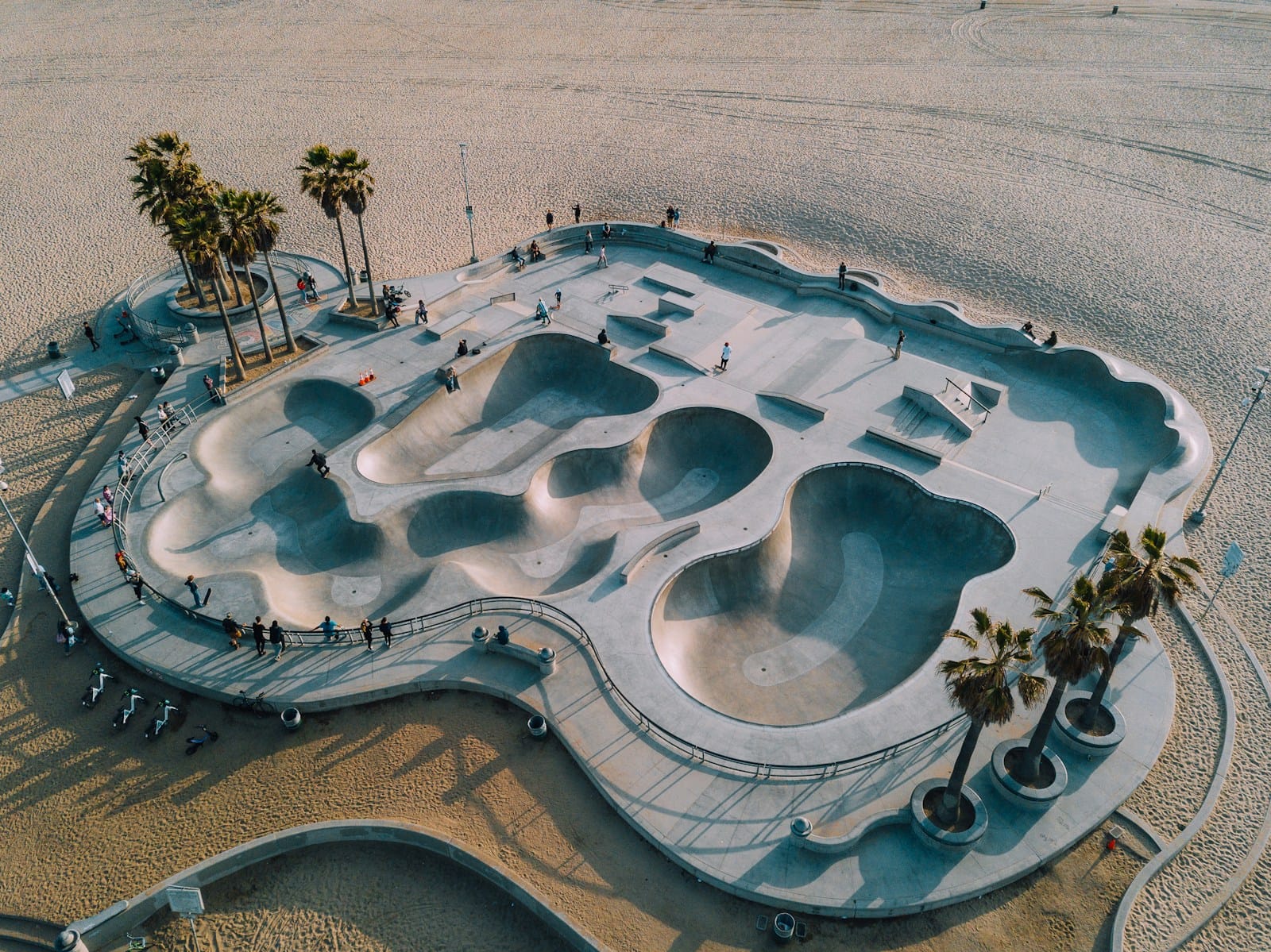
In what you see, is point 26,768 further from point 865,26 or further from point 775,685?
point 865,26

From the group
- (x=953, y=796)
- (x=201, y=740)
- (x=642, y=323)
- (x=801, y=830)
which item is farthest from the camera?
(x=642, y=323)

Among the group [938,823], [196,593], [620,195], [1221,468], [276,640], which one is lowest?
[938,823]

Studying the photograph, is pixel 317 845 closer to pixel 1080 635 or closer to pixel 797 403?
pixel 1080 635

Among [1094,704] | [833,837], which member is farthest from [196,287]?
[1094,704]

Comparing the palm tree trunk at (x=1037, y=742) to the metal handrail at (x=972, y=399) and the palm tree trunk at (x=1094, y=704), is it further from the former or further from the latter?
the metal handrail at (x=972, y=399)

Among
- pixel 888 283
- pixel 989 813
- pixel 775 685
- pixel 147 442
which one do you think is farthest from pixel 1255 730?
pixel 147 442

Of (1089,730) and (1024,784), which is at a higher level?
(1089,730)
